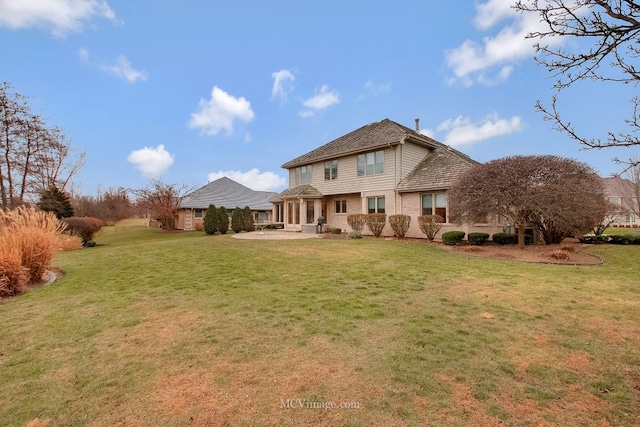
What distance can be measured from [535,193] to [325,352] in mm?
11238

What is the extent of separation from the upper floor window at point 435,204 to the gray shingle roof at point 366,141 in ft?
12.2

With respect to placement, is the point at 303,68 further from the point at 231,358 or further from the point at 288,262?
the point at 231,358

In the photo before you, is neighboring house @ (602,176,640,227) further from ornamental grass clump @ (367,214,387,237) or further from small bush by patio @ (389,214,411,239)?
ornamental grass clump @ (367,214,387,237)

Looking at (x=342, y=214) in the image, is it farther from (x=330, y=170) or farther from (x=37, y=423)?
(x=37, y=423)

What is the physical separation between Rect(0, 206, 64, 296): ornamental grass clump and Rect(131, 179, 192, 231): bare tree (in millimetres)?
22871

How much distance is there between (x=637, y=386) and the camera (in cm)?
287

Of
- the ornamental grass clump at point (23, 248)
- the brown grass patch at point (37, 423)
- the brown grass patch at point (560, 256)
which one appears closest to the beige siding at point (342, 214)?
the brown grass patch at point (560, 256)

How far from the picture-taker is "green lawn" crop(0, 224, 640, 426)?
2.54 m

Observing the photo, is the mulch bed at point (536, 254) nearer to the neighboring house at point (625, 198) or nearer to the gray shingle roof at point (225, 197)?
the neighboring house at point (625, 198)

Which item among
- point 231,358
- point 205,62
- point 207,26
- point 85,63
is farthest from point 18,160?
point 231,358

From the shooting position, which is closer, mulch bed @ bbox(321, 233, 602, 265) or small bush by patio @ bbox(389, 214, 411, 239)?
mulch bed @ bbox(321, 233, 602, 265)

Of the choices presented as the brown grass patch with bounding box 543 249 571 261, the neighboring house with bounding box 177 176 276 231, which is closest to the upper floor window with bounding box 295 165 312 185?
the neighboring house with bounding box 177 176 276 231

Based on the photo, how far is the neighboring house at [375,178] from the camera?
16641 mm

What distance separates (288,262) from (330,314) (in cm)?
490
